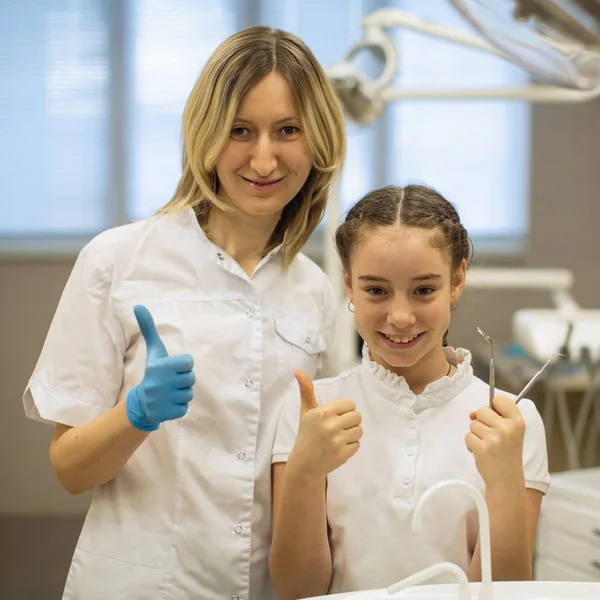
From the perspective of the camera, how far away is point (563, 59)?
1339 millimetres

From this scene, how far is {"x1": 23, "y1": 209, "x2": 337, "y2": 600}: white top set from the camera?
44.8 inches

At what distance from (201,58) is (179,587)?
3.09 m

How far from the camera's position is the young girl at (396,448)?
1.02 metres

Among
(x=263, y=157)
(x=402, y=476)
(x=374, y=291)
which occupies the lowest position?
(x=402, y=476)

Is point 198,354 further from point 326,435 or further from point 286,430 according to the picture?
point 326,435

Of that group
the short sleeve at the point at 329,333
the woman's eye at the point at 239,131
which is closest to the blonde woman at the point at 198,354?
the woman's eye at the point at 239,131

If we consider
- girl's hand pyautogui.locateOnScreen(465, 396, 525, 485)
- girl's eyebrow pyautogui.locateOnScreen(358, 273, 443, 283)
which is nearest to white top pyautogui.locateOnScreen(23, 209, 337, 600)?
girl's eyebrow pyautogui.locateOnScreen(358, 273, 443, 283)

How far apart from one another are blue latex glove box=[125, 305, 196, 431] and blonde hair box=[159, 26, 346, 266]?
10.9 inches

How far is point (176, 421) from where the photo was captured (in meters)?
1.16

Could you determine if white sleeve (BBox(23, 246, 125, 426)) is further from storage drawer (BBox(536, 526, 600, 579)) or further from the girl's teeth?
storage drawer (BBox(536, 526, 600, 579))

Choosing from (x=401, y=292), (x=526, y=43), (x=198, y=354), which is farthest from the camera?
(x=526, y=43)

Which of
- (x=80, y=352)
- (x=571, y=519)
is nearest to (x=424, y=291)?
(x=80, y=352)

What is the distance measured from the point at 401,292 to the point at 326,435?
213 millimetres

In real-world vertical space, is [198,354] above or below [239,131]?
below
